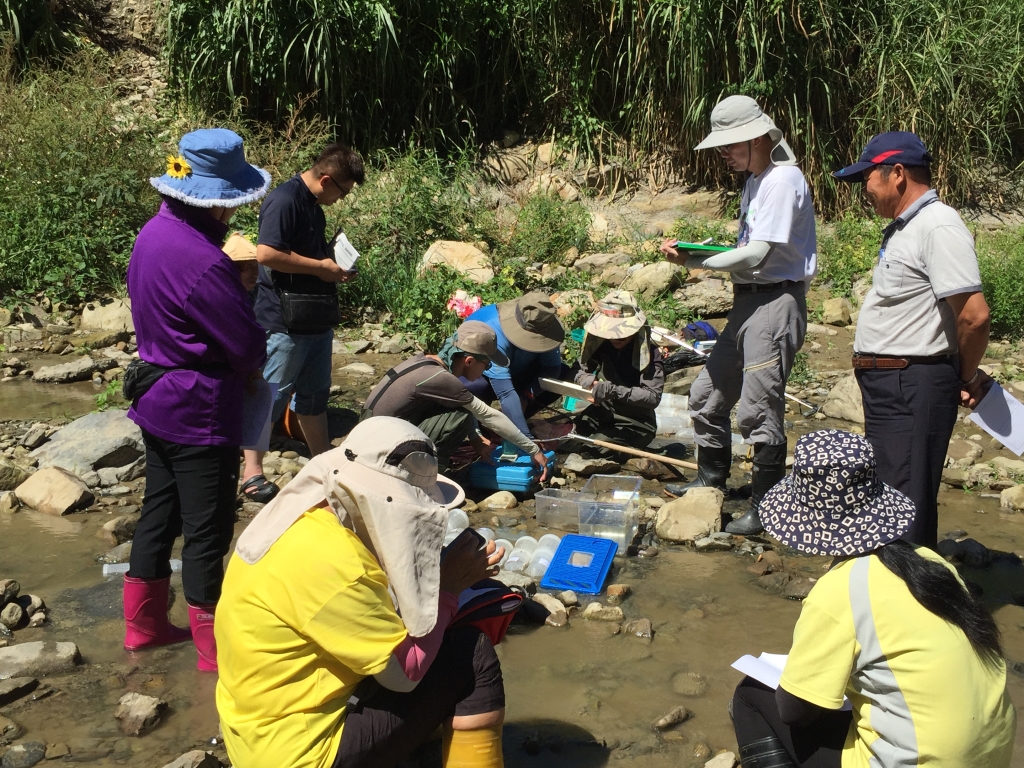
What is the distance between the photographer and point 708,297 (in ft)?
26.5

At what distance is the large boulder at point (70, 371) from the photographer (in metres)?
6.95

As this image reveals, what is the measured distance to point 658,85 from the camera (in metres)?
9.98

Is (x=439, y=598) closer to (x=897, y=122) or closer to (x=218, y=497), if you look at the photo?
(x=218, y=497)

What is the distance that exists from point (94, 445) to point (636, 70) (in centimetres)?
683

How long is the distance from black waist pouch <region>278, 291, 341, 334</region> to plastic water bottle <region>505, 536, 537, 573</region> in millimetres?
1611

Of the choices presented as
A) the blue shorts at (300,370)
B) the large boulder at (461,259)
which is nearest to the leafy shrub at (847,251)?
the large boulder at (461,259)

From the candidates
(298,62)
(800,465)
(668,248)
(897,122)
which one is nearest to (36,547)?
(668,248)

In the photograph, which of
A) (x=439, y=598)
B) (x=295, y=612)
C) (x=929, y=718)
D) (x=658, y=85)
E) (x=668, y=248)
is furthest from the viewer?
(x=658, y=85)

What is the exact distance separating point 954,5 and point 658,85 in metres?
2.95

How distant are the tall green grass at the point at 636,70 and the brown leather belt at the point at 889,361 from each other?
5912 mm

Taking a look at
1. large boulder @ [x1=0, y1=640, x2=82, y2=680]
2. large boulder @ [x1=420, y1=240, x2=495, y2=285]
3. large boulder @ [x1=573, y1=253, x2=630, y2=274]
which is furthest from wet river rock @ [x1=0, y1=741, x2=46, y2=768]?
large boulder @ [x1=573, y1=253, x2=630, y2=274]

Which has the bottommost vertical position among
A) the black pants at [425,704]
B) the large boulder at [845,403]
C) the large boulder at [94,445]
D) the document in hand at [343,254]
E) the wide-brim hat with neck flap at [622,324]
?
the large boulder at [94,445]

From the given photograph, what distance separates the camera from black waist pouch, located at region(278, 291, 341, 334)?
200 inches

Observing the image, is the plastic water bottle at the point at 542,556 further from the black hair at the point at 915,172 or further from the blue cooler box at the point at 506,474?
the black hair at the point at 915,172
